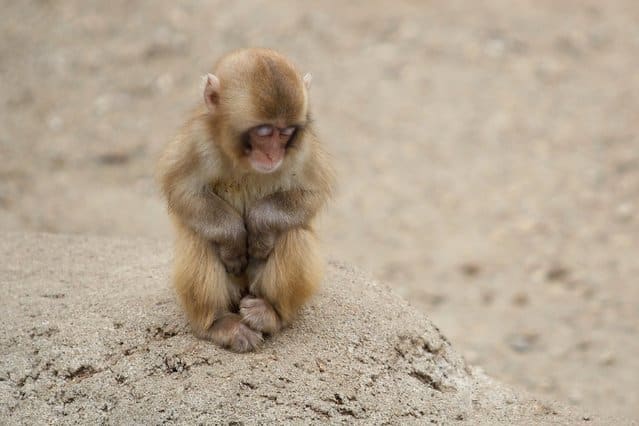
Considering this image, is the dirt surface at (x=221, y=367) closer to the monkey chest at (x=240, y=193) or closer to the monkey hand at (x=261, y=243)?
the monkey hand at (x=261, y=243)

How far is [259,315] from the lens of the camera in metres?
5.57

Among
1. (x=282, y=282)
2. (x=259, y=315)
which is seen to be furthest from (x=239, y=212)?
(x=259, y=315)

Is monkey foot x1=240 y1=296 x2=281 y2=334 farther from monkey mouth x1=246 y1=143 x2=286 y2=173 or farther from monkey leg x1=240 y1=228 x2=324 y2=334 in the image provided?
monkey mouth x1=246 y1=143 x2=286 y2=173

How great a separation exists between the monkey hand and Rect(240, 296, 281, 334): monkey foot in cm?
27

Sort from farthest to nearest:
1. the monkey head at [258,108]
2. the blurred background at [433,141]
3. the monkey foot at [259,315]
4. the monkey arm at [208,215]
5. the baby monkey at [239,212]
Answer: the blurred background at [433,141] → the monkey foot at [259,315] → the monkey arm at [208,215] → the baby monkey at [239,212] → the monkey head at [258,108]

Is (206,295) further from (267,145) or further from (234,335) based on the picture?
(267,145)

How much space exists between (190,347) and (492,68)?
1001 centimetres

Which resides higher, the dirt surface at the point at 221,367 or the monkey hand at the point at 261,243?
the monkey hand at the point at 261,243

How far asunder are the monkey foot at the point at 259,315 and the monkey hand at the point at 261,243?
0.27 metres

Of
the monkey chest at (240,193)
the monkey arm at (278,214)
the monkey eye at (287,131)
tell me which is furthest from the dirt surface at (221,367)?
the monkey eye at (287,131)

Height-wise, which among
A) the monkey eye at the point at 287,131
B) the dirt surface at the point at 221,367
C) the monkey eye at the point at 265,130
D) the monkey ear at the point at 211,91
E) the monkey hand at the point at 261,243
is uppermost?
the monkey ear at the point at 211,91

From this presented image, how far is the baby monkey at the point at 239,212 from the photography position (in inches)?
207

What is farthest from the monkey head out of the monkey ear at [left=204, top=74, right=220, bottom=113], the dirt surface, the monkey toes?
the dirt surface

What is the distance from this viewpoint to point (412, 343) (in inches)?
239
